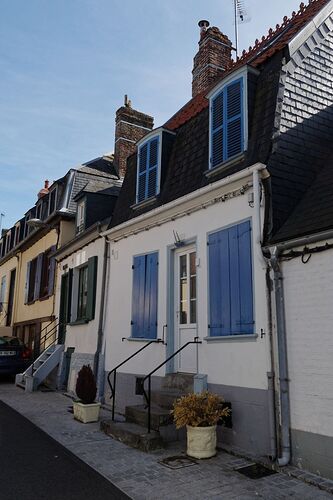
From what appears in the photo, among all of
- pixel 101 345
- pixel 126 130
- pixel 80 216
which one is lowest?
pixel 101 345

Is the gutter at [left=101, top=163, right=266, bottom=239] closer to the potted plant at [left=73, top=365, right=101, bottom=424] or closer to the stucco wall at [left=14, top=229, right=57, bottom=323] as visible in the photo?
the potted plant at [left=73, top=365, right=101, bottom=424]

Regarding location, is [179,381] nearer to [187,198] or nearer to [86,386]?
[86,386]

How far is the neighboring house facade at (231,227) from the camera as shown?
19.2ft

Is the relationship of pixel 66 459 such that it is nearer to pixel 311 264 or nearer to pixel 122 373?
pixel 122 373

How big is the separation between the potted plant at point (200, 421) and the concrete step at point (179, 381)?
4.22 ft

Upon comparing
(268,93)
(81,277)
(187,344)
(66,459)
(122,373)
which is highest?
(268,93)

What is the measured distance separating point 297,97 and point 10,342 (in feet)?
37.9

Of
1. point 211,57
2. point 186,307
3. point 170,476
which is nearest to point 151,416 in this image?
point 170,476

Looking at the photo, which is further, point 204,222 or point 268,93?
point 204,222

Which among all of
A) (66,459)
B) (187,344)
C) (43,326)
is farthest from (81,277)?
(66,459)

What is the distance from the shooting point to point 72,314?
12578mm

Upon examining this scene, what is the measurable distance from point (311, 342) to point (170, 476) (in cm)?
231

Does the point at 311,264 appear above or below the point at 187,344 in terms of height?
above

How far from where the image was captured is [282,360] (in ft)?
17.7
